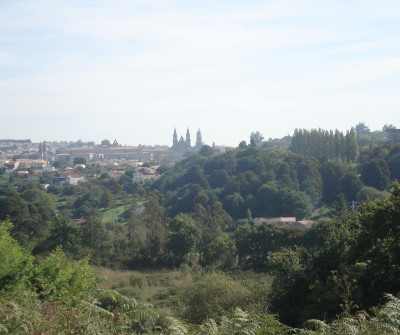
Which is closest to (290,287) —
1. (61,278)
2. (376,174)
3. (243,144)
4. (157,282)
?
(61,278)

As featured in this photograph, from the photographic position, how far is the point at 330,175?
3722 centimetres

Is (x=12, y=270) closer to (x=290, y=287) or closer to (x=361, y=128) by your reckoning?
(x=290, y=287)

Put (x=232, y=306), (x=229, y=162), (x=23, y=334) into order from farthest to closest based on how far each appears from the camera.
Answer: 1. (x=229, y=162)
2. (x=232, y=306)
3. (x=23, y=334)

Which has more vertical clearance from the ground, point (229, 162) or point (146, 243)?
point (229, 162)

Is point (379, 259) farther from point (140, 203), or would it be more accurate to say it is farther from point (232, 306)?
point (140, 203)

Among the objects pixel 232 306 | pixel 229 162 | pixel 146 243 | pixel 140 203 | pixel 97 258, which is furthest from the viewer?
pixel 229 162

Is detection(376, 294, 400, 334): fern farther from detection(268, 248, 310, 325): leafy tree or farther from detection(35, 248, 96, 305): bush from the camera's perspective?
detection(268, 248, 310, 325): leafy tree

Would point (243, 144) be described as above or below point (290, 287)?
above

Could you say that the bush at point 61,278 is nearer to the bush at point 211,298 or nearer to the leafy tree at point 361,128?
the bush at point 211,298

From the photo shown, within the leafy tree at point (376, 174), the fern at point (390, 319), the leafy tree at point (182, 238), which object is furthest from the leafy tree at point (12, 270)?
the leafy tree at point (376, 174)

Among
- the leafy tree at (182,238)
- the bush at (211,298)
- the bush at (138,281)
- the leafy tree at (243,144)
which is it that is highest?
the leafy tree at (243,144)

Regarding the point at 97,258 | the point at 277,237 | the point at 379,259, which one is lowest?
the point at 97,258

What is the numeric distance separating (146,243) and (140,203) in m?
22.1

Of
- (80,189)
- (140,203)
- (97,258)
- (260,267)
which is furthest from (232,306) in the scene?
(80,189)
